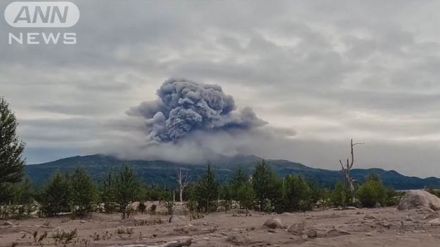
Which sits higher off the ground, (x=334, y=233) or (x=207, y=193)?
(x=207, y=193)

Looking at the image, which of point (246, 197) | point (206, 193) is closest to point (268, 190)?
point (246, 197)

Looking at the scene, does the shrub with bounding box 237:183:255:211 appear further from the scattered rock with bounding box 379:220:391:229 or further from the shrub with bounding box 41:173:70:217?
the scattered rock with bounding box 379:220:391:229

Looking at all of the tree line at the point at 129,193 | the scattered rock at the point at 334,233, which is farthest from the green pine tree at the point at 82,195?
the scattered rock at the point at 334,233

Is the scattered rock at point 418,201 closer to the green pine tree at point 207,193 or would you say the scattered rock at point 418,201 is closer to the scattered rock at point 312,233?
the scattered rock at point 312,233

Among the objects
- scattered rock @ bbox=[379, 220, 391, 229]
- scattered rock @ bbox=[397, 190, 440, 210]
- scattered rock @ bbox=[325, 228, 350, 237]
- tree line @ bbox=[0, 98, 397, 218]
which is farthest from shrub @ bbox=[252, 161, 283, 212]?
scattered rock @ bbox=[325, 228, 350, 237]

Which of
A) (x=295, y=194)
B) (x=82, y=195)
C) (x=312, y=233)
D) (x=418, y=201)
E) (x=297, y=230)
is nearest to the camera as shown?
(x=312, y=233)

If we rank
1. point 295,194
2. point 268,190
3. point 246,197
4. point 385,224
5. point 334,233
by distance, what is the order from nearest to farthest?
point 334,233
point 385,224
point 246,197
point 295,194
point 268,190

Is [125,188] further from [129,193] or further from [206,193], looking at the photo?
[206,193]

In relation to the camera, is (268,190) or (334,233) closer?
(334,233)

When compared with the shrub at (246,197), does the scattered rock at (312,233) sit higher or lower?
lower

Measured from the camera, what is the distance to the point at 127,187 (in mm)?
47844

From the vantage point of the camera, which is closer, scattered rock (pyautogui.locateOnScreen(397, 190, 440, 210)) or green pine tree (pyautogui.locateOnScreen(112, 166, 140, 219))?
scattered rock (pyautogui.locateOnScreen(397, 190, 440, 210))

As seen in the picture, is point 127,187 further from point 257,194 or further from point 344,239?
point 344,239

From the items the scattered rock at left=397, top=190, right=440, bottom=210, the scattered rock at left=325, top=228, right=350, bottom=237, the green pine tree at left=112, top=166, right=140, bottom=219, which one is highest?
the green pine tree at left=112, top=166, right=140, bottom=219
